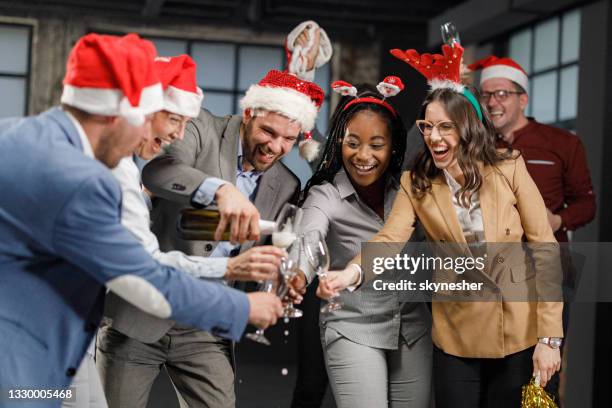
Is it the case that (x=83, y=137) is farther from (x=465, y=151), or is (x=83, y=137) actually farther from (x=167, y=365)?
(x=465, y=151)

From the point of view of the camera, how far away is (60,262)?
157 centimetres

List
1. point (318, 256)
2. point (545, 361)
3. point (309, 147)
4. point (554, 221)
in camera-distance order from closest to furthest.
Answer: point (318, 256) < point (545, 361) < point (309, 147) < point (554, 221)

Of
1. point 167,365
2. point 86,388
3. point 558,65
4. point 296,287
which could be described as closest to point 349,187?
point 296,287

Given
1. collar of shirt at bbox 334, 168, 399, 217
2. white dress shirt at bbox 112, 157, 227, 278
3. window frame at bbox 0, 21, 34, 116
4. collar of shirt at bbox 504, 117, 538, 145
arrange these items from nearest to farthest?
white dress shirt at bbox 112, 157, 227, 278, collar of shirt at bbox 334, 168, 399, 217, collar of shirt at bbox 504, 117, 538, 145, window frame at bbox 0, 21, 34, 116

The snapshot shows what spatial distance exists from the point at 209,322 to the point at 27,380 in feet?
1.20

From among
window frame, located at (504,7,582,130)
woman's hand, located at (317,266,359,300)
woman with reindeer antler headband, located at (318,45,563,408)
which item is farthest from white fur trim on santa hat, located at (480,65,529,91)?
woman's hand, located at (317,266,359,300)

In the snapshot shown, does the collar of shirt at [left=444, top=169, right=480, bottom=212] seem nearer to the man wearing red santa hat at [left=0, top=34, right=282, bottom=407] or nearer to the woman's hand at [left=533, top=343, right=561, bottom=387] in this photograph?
the woman's hand at [left=533, top=343, right=561, bottom=387]

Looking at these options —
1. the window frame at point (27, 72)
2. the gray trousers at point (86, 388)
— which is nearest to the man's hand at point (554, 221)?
the gray trousers at point (86, 388)

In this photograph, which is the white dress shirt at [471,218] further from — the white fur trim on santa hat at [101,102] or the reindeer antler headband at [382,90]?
the white fur trim on santa hat at [101,102]

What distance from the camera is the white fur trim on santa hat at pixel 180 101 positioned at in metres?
1.94

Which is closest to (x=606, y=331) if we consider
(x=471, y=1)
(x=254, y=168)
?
(x=471, y=1)

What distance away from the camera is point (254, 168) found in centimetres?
236

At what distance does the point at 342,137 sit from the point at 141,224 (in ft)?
2.80

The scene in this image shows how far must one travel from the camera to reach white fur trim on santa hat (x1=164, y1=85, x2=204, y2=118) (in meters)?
1.94
